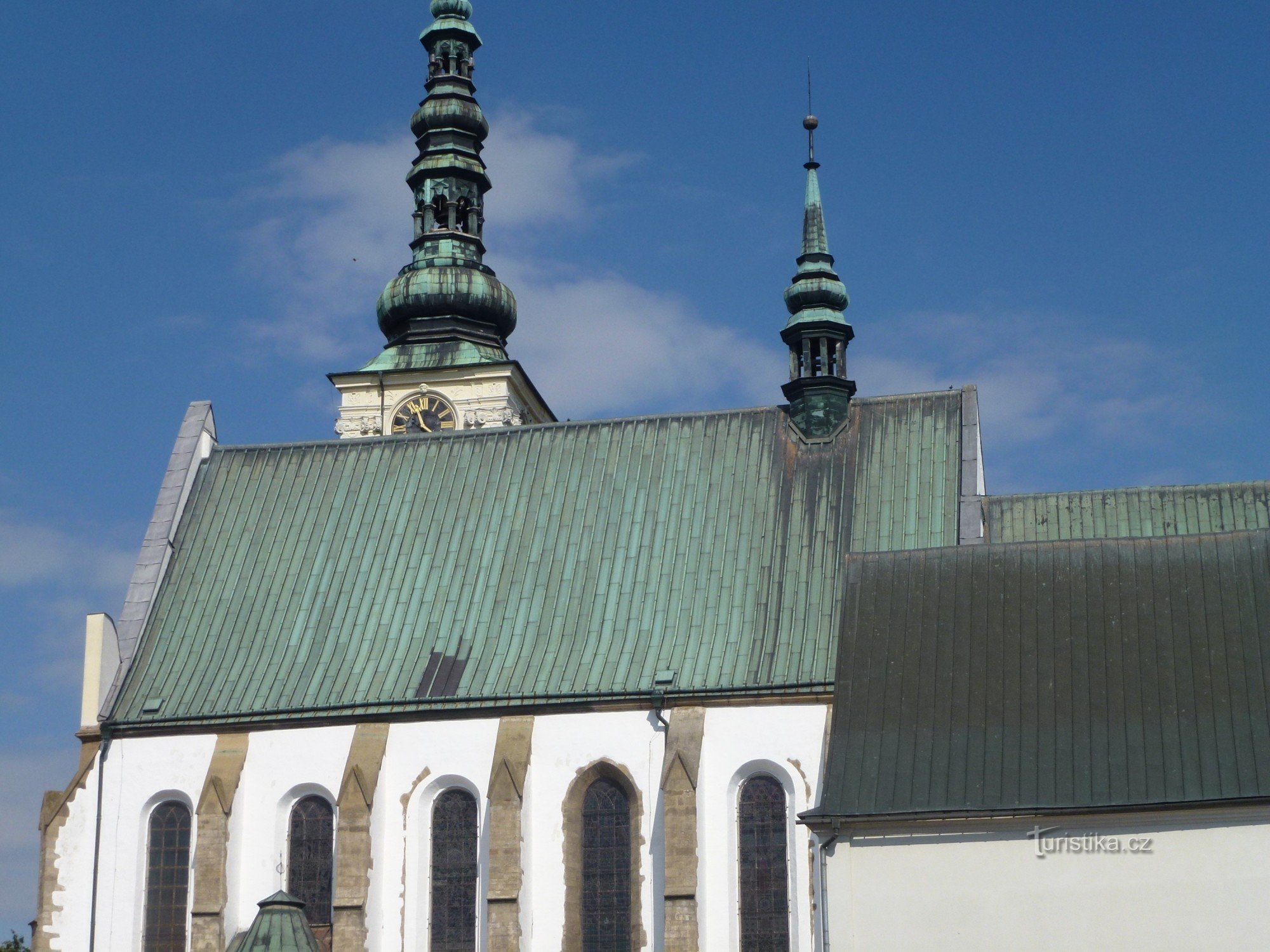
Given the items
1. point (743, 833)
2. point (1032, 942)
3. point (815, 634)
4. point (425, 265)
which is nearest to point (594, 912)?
point (743, 833)

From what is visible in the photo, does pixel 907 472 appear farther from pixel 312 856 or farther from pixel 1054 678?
pixel 312 856

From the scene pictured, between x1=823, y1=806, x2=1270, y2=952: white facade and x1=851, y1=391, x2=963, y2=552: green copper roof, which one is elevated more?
x1=851, y1=391, x2=963, y2=552: green copper roof

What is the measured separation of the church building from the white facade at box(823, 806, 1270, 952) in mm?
49

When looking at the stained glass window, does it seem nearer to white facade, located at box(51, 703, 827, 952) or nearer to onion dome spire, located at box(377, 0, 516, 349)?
white facade, located at box(51, 703, 827, 952)

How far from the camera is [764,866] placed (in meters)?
36.1

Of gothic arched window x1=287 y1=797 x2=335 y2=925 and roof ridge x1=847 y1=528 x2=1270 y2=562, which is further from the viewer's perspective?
gothic arched window x1=287 y1=797 x2=335 y2=925

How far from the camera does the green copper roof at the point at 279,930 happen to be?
3381 cm

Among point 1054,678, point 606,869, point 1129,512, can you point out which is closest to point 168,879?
point 606,869

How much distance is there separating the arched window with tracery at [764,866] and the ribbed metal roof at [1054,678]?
11.6 feet

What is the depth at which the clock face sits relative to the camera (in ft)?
198

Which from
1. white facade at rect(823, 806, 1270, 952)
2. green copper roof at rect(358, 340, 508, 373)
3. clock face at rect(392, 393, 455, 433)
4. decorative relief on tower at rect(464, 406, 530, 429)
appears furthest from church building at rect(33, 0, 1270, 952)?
green copper roof at rect(358, 340, 508, 373)
